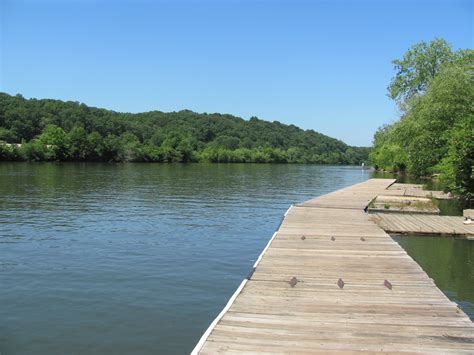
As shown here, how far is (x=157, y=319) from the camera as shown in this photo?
7695 mm

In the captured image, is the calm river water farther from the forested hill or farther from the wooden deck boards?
the forested hill

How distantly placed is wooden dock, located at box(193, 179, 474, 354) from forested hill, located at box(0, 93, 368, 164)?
92.3 m

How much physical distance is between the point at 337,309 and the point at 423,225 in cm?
1160

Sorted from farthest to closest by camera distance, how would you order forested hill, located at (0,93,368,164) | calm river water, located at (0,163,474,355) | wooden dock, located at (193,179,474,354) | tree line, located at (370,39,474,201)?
forested hill, located at (0,93,368,164)
tree line, located at (370,39,474,201)
calm river water, located at (0,163,474,355)
wooden dock, located at (193,179,474,354)

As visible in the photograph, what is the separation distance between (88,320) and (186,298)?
191 cm

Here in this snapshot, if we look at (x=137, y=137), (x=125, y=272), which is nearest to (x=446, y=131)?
(x=125, y=272)

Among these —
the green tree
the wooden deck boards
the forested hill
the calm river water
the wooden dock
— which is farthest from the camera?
the forested hill

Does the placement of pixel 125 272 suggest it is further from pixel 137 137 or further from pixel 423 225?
pixel 137 137

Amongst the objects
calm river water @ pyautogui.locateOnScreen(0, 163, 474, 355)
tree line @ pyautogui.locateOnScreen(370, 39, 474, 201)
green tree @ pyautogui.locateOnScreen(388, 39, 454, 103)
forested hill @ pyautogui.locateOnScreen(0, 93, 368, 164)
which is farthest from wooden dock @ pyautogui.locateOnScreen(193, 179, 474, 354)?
forested hill @ pyautogui.locateOnScreen(0, 93, 368, 164)

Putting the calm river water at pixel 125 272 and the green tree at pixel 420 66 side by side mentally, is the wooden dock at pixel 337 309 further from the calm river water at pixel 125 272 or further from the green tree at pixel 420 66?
the green tree at pixel 420 66

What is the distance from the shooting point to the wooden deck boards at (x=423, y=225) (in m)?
15.5

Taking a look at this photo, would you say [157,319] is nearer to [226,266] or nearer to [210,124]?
[226,266]

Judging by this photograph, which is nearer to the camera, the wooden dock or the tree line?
the wooden dock

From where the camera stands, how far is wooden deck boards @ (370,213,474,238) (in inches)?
610
